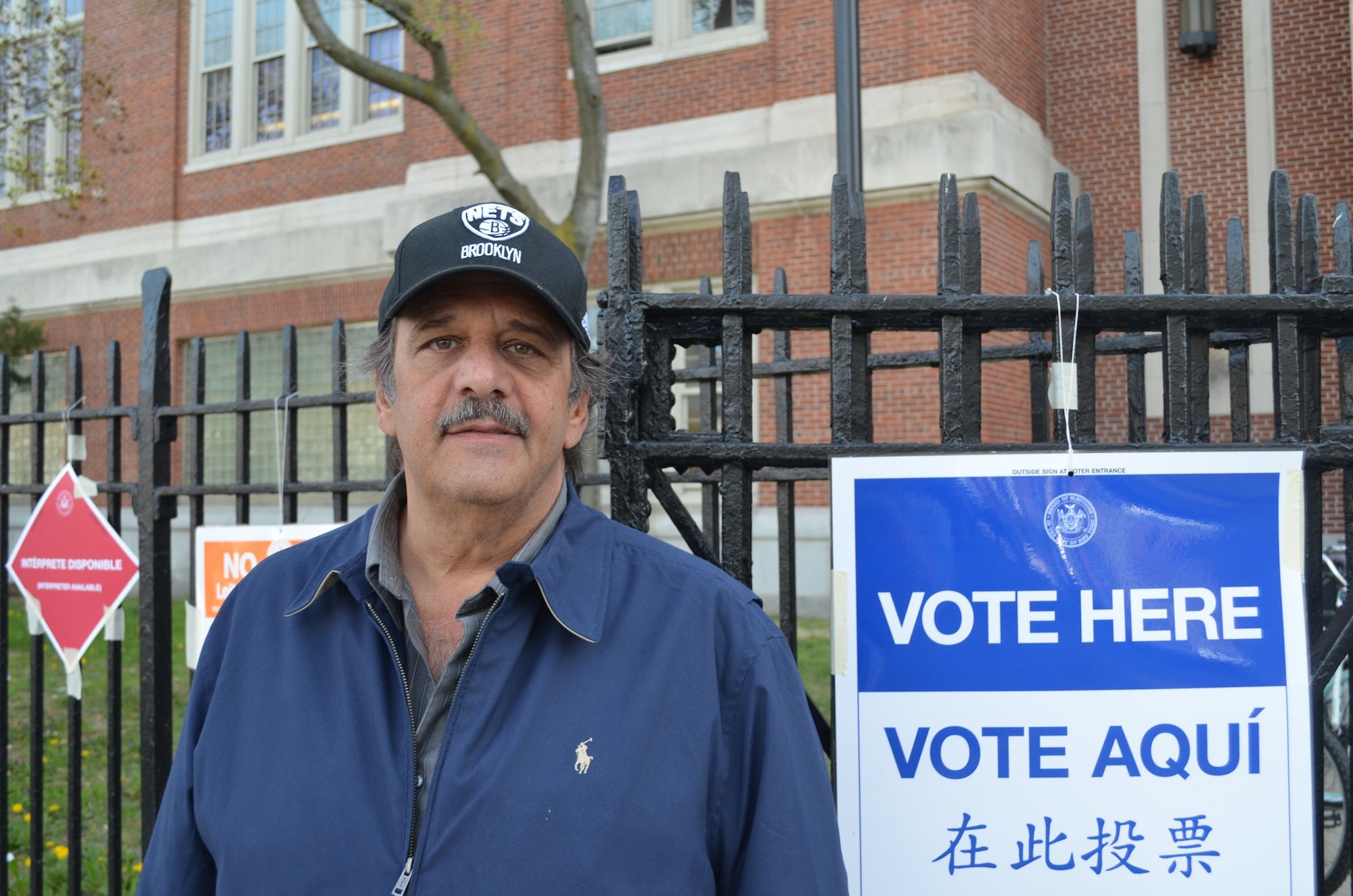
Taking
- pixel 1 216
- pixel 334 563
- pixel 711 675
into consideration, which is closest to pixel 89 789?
pixel 334 563

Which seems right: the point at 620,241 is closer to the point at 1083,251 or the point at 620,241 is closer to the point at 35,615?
the point at 1083,251

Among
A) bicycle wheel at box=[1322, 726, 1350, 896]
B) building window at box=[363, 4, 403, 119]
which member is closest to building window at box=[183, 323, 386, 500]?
building window at box=[363, 4, 403, 119]

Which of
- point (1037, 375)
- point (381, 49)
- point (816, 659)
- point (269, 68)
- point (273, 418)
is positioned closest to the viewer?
point (1037, 375)

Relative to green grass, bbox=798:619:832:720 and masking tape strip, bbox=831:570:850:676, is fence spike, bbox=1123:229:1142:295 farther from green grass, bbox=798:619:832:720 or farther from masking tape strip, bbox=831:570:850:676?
green grass, bbox=798:619:832:720

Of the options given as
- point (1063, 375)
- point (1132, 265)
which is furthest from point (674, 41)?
point (1063, 375)

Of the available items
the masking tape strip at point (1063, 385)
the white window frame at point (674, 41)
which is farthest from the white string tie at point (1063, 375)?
the white window frame at point (674, 41)

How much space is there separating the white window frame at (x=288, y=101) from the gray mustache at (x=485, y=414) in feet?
49.0

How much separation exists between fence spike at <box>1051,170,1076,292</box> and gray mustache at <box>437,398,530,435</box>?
1.06 meters

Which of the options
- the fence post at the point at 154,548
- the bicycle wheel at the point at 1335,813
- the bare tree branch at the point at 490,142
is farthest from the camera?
the bare tree branch at the point at 490,142

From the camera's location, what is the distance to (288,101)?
1736 cm

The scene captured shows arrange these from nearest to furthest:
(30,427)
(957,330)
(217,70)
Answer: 1. (957,330)
2. (30,427)
3. (217,70)

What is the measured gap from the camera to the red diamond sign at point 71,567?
150 inches

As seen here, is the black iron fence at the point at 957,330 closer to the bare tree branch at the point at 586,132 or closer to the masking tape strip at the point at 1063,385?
the masking tape strip at the point at 1063,385

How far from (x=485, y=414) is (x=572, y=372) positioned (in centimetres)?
22
